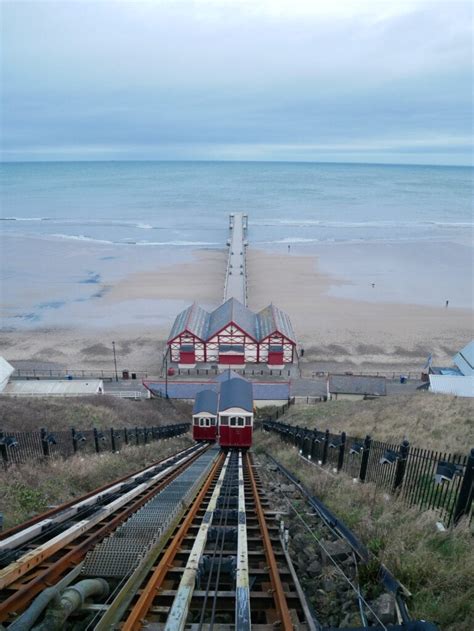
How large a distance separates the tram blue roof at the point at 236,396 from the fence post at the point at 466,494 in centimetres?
1592

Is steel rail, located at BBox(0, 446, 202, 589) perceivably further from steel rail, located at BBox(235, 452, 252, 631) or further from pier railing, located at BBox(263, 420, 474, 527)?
pier railing, located at BBox(263, 420, 474, 527)

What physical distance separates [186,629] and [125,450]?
39.8 feet

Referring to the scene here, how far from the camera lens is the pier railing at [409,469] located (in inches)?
270

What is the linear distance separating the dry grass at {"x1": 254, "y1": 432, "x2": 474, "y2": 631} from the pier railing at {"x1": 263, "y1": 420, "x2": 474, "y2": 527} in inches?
14.4

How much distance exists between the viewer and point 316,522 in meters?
7.68

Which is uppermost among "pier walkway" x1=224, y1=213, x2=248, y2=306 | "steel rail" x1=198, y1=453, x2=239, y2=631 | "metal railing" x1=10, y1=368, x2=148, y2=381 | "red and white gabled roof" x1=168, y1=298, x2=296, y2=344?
"pier walkway" x1=224, y1=213, x2=248, y2=306

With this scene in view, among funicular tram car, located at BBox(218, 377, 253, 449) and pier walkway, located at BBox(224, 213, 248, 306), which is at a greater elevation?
pier walkway, located at BBox(224, 213, 248, 306)

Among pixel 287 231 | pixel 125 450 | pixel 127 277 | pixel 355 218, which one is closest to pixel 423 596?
pixel 125 450

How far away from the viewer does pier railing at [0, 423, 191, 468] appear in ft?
38.3

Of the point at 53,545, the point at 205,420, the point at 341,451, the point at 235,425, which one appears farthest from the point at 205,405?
the point at 53,545

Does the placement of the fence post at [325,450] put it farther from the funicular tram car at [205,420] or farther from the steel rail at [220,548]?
the funicular tram car at [205,420]

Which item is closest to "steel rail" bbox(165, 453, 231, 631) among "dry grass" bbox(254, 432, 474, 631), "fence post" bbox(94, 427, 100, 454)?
"dry grass" bbox(254, 432, 474, 631)

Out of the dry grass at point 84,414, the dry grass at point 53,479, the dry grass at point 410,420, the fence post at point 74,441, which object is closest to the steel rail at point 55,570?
the dry grass at point 53,479

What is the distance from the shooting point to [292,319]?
4522 cm
